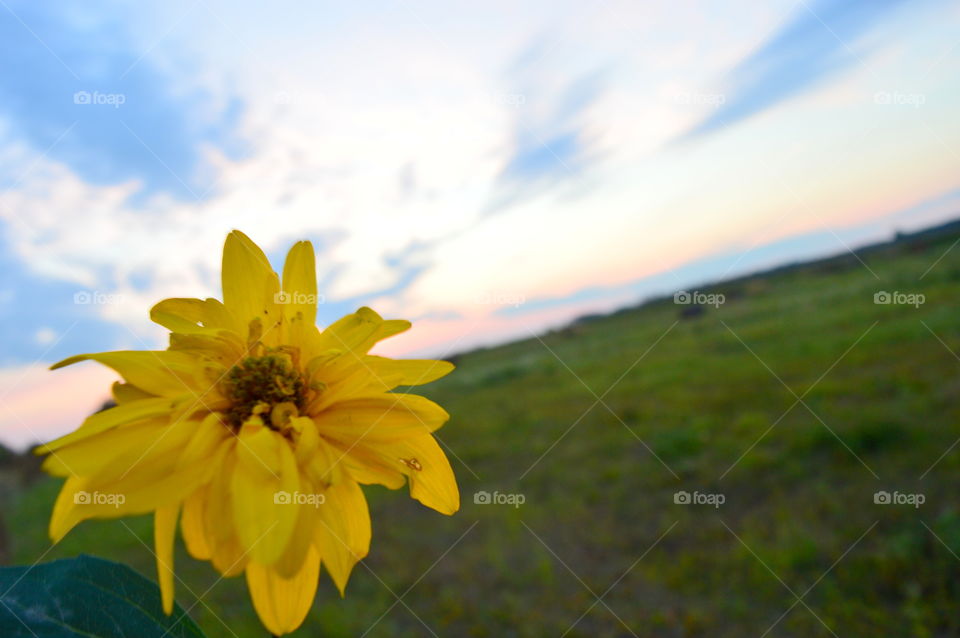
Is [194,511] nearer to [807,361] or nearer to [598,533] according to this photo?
[598,533]

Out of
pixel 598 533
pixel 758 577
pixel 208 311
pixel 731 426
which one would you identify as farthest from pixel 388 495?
pixel 208 311

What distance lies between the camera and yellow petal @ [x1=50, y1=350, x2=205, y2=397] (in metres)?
0.72

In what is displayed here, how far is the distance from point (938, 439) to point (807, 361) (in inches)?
125

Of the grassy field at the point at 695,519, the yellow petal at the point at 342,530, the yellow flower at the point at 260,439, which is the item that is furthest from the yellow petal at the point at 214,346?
the grassy field at the point at 695,519

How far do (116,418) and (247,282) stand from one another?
11.5 inches

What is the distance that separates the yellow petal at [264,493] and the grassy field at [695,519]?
1029 millimetres

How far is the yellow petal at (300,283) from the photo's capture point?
0.88m

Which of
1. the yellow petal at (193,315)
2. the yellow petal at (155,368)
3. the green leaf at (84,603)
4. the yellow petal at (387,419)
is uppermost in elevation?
the yellow petal at (193,315)

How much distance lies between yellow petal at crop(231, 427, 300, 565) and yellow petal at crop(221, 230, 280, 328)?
22cm

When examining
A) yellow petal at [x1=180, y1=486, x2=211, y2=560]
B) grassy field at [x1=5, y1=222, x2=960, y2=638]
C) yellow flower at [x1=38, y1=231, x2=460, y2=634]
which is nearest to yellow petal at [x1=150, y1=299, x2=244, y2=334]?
yellow flower at [x1=38, y1=231, x2=460, y2=634]

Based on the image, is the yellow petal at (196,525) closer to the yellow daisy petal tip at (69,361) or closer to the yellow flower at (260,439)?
the yellow flower at (260,439)

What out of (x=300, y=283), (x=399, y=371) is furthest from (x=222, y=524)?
(x=300, y=283)

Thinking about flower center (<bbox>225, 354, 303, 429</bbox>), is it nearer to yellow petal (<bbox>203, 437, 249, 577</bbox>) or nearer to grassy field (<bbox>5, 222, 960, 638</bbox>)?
yellow petal (<bbox>203, 437, 249, 577</bbox>)

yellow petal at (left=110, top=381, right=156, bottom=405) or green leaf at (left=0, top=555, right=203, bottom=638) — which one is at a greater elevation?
yellow petal at (left=110, top=381, right=156, bottom=405)
